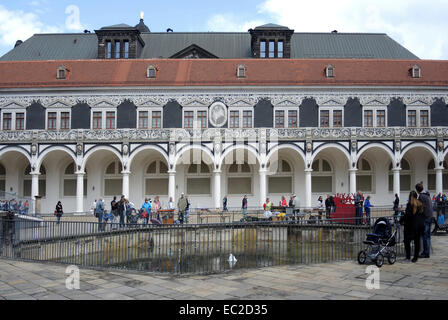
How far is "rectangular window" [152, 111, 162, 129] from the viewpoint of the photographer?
1136 inches

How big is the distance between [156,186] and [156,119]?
5.45 meters

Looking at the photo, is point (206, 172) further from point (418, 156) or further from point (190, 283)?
point (190, 283)

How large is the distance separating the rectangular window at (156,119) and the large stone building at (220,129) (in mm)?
81

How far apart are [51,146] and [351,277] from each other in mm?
26007

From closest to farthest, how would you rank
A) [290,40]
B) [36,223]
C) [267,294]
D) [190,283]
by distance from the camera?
[267,294], [190,283], [36,223], [290,40]

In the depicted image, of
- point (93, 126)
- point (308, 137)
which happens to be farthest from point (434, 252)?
point (93, 126)

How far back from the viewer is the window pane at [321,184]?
30094 mm

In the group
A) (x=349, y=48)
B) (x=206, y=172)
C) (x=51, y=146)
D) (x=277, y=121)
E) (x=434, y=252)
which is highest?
(x=349, y=48)

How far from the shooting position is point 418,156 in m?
29.9

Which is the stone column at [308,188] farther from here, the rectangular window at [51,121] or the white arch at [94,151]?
the rectangular window at [51,121]

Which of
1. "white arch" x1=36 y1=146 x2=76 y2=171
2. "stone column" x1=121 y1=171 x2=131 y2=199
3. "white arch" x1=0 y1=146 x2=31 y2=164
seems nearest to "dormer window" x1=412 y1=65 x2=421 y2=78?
"stone column" x1=121 y1=171 x2=131 y2=199

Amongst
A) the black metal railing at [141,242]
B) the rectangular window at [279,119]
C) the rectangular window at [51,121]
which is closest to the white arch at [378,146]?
the rectangular window at [279,119]

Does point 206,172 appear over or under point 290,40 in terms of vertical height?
under
